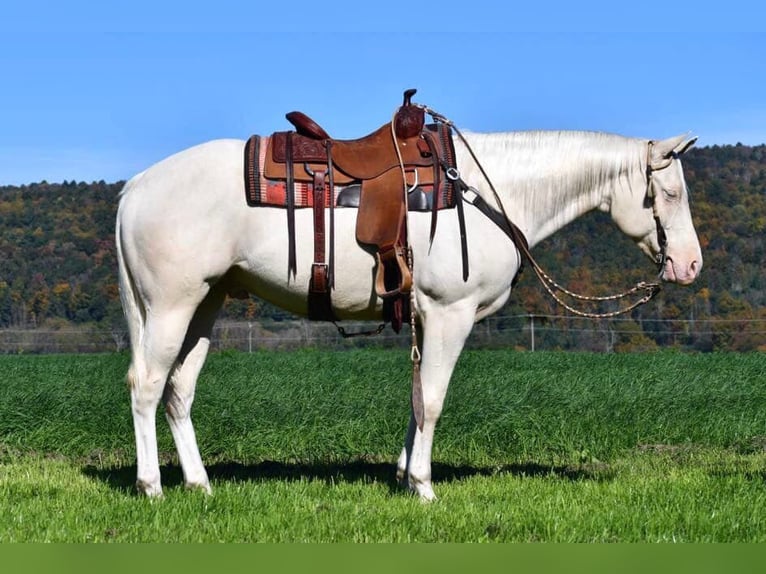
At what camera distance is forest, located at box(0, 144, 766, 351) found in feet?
136

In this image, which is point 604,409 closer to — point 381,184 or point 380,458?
point 380,458

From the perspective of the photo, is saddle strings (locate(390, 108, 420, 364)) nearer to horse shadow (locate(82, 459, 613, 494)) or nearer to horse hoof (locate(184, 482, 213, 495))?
horse shadow (locate(82, 459, 613, 494))

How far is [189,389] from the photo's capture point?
6469 mm

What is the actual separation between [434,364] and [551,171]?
1.63m

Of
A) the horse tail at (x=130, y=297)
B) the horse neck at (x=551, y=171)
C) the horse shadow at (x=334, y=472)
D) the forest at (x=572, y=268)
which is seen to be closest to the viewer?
the horse tail at (x=130, y=297)

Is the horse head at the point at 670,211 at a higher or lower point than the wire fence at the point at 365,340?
higher

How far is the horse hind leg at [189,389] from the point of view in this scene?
6289 mm

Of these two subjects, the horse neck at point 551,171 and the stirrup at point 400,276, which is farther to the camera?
the horse neck at point 551,171

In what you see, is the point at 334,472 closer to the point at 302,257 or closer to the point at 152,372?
the point at 152,372

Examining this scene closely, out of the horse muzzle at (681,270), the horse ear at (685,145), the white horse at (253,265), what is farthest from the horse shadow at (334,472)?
the horse ear at (685,145)

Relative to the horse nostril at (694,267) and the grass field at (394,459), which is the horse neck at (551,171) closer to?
the horse nostril at (694,267)

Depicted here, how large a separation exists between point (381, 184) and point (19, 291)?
47.7 m

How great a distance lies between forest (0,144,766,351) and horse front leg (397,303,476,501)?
29360mm

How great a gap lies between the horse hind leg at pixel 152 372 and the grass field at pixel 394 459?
0.27 m
